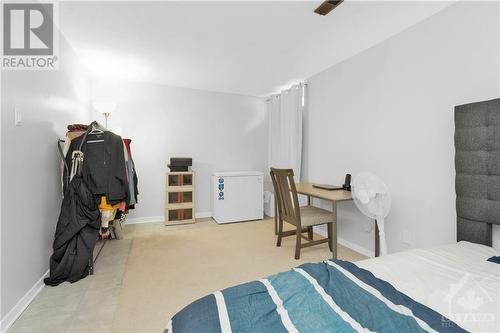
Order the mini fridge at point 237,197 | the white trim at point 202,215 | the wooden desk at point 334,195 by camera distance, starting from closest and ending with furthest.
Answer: the wooden desk at point 334,195 < the mini fridge at point 237,197 < the white trim at point 202,215

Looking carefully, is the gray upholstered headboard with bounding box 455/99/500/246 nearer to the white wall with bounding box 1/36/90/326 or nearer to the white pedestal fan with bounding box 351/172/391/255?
the white pedestal fan with bounding box 351/172/391/255

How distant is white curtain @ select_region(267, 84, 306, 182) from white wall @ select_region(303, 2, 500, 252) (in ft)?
2.38

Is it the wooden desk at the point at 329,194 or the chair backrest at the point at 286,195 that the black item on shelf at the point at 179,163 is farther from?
the wooden desk at the point at 329,194

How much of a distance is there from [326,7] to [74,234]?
2.88 metres

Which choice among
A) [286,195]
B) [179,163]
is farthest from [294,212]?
[179,163]

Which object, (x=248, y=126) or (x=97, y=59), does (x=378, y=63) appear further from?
(x=97, y=59)

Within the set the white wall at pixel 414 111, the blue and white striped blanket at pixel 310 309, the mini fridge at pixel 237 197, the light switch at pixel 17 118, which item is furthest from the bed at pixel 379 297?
the mini fridge at pixel 237 197

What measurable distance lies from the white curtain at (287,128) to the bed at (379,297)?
2531 millimetres

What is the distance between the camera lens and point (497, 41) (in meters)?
1.80

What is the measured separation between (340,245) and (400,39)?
2402mm

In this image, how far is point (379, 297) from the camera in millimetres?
998

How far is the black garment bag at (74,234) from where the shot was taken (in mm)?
2184

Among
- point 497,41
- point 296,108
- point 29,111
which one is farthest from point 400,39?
point 29,111

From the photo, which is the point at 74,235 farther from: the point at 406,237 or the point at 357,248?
the point at 406,237
